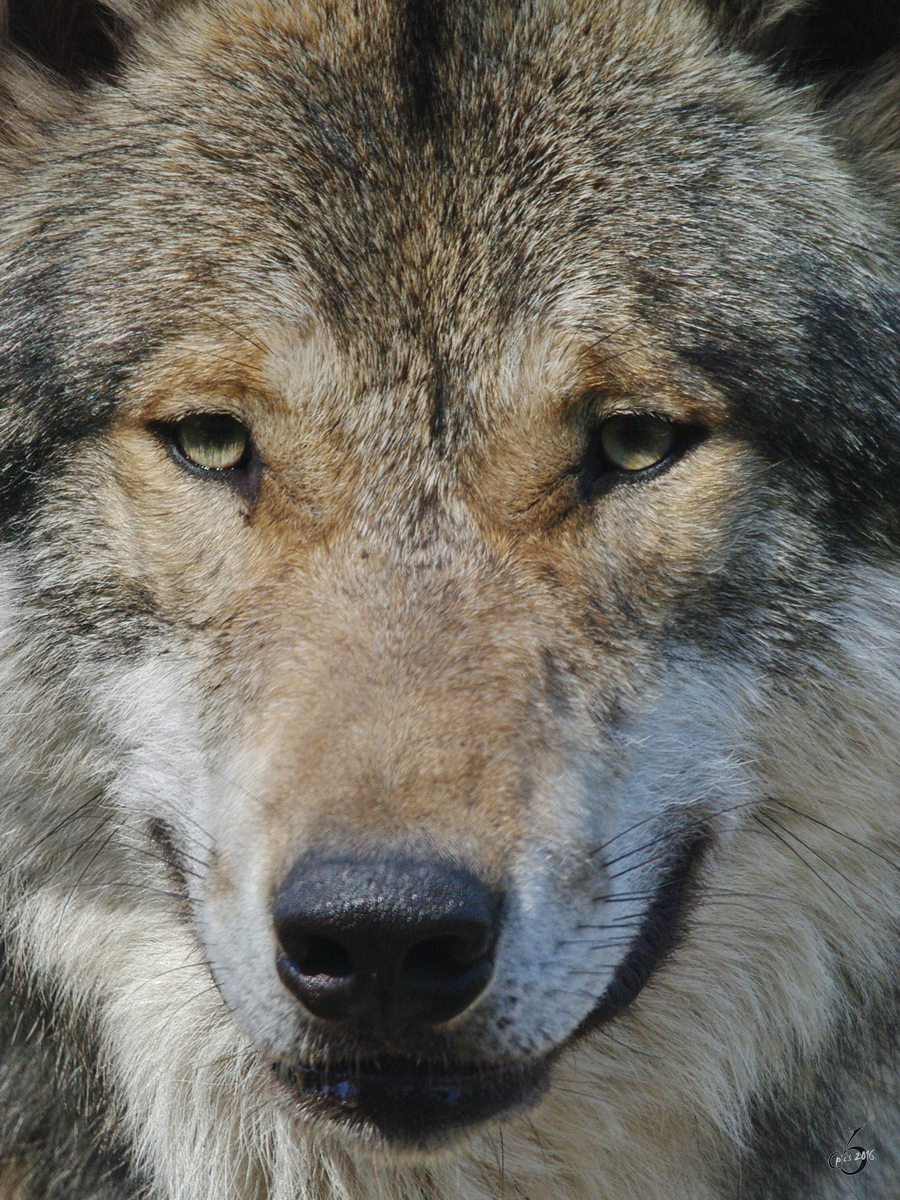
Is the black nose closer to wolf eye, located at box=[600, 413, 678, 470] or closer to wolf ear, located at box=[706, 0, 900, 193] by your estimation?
wolf eye, located at box=[600, 413, 678, 470]

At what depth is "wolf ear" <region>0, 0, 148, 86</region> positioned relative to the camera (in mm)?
2926

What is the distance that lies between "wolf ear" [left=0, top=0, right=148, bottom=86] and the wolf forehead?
390 millimetres

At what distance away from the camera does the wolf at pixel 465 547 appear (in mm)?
2314

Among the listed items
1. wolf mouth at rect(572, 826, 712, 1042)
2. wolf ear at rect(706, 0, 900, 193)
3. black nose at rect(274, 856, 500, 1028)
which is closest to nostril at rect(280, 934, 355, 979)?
black nose at rect(274, 856, 500, 1028)

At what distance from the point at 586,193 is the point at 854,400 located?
28.7 inches

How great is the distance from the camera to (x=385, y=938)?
1.94 m

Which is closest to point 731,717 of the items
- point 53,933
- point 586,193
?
point 586,193

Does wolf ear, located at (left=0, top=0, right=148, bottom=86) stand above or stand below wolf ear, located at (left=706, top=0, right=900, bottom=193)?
above

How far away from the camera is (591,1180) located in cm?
282

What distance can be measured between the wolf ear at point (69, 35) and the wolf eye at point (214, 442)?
3.45 feet

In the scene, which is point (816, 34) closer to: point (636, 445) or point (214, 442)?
point (636, 445)

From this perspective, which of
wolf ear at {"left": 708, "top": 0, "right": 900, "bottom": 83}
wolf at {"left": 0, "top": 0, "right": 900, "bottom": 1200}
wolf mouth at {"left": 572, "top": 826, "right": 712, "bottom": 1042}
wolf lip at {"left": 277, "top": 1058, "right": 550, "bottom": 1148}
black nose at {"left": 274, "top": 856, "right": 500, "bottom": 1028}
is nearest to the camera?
black nose at {"left": 274, "top": 856, "right": 500, "bottom": 1028}

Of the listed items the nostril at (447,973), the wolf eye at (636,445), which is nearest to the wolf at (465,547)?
the wolf eye at (636,445)

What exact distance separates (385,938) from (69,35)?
93.4 inches
